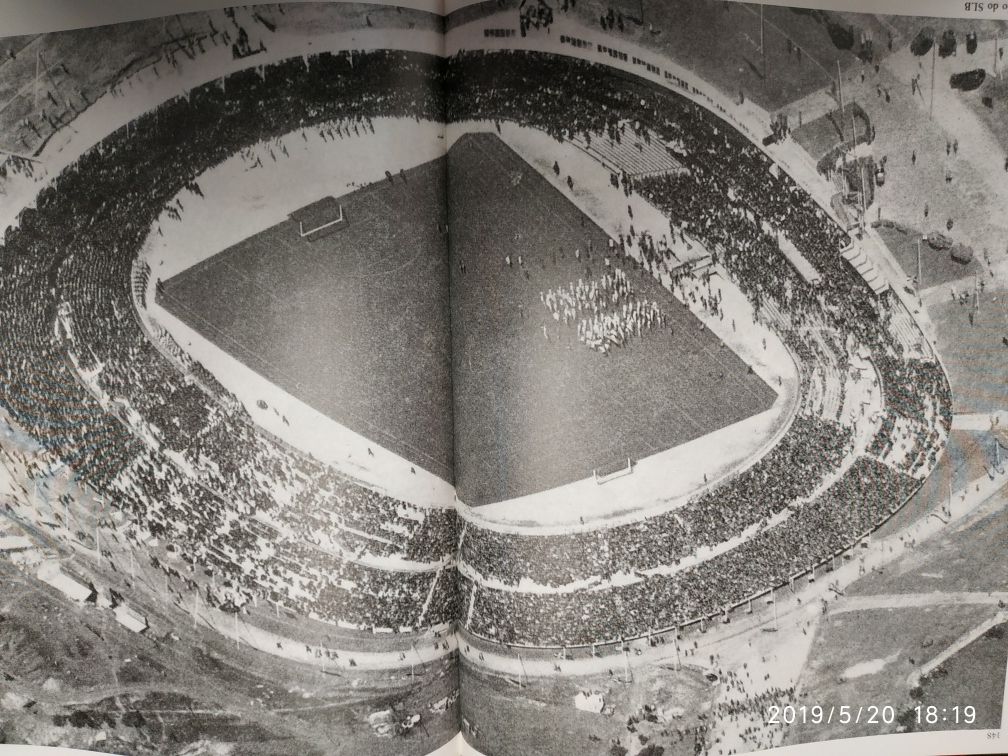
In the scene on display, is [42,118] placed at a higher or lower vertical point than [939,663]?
higher

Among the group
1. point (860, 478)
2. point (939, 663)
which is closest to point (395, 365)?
point (860, 478)

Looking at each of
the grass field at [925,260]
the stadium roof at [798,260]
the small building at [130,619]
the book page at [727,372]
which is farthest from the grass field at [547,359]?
the small building at [130,619]

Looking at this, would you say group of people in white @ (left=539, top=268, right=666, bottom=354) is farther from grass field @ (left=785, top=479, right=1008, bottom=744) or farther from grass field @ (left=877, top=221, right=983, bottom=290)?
grass field @ (left=785, top=479, right=1008, bottom=744)

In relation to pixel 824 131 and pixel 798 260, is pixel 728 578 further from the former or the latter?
pixel 824 131

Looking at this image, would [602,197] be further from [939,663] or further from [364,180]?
[939,663]

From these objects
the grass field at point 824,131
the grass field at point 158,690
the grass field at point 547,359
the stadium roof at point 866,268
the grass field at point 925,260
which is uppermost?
the grass field at point 824,131

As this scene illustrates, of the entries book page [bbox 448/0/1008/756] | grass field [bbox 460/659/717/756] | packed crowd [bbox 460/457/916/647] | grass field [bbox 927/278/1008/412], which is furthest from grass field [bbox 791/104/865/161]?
grass field [bbox 460/659/717/756]

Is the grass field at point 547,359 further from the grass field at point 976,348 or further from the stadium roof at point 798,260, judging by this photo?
the grass field at point 976,348
